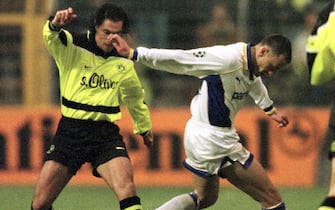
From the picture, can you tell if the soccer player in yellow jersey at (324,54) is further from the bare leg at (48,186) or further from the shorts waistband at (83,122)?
the bare leg at (48,186)

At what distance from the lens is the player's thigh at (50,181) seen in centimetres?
845

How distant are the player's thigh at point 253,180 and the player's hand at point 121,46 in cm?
169

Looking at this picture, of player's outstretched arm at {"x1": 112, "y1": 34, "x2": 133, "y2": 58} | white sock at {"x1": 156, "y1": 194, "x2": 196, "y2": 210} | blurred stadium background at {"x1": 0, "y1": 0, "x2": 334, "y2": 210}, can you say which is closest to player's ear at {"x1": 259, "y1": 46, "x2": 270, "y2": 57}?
player's outstretched arm at {"x1": 112, "y1": 34, "x2": 133, "y2": 58}

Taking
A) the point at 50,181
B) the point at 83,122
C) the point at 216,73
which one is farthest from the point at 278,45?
the point at 50,181

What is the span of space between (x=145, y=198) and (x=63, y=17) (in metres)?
4.95

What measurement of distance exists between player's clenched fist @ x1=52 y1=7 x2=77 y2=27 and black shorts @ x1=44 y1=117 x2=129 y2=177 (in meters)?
0.78

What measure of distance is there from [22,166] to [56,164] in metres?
6.69

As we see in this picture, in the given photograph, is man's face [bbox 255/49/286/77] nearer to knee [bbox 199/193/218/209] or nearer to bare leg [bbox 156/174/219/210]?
bare leg [bbox 156/174/219/210]

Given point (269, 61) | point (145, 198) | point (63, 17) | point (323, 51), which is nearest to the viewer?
point (323, 51)

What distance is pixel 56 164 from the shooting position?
8.52 meters

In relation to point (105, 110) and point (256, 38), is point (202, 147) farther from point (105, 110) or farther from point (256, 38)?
point (256, 38)

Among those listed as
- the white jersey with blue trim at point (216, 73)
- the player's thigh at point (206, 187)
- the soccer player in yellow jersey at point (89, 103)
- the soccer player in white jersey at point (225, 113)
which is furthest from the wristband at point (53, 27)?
the player's thigh at point (206, 187)

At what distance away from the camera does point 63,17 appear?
8320mm

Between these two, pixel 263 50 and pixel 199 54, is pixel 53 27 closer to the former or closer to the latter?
pixel 199 54
